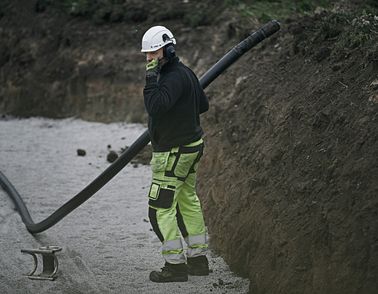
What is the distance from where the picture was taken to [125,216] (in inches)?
→ 372

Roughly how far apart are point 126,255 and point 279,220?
7.29 ft

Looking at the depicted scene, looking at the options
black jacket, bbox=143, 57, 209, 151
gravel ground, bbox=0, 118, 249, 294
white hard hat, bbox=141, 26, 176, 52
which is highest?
white hard hat, bbox=141, 26, 176, 52

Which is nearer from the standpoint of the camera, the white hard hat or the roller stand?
the white hard hat

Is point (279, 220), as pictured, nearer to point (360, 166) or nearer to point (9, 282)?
point (360, 166)

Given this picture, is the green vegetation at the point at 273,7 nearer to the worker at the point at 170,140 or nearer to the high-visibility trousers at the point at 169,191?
the worker at the point at 170,140

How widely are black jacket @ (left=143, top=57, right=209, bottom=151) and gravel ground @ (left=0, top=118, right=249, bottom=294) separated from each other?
1332 mm

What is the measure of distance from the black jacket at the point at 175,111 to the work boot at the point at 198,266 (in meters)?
1.11

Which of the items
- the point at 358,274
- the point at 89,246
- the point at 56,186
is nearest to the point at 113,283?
the point at 89,246

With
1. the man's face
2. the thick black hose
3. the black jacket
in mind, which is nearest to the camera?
the black jacket

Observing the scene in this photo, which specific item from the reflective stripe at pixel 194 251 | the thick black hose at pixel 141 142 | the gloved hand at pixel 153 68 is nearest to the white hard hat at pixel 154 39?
the gloved hand at pixel 153 68

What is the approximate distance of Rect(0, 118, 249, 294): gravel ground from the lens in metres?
6.60

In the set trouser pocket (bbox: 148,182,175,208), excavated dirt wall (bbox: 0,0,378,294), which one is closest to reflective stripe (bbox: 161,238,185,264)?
trouser pocket (bbox: 148,182,175,208)

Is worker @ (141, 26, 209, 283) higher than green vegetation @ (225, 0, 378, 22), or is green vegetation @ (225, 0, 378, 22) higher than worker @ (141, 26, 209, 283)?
green vegetation @ (225, 0, 378, 22)

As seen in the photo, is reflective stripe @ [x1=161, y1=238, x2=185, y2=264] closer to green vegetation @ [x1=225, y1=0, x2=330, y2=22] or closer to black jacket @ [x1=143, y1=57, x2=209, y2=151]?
black jacket @ [x1=143, y1=57, x2=209, y2=151]
